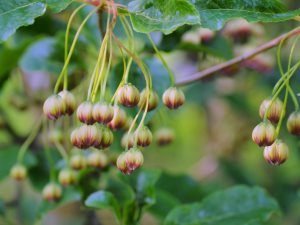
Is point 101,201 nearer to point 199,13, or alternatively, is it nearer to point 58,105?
point 58,105

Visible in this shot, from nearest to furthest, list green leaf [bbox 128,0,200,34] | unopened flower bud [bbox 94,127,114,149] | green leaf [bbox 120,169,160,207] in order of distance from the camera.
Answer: green leaf [bbox 128,0,200,34], unopened flower bud [bbox 94,127,114,149], green leaf [bbox 120,169,160,207]

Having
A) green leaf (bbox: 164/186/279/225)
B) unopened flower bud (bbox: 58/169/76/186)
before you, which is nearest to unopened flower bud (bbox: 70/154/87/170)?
unopened flower bud (bbox: 58/169/76/186)

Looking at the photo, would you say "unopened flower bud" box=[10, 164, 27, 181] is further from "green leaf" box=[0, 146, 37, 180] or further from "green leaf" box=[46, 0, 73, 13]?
"green leaf" box=[46, 0, 73, 13]

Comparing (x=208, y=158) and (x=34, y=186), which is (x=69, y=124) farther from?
(x=208, y=158)

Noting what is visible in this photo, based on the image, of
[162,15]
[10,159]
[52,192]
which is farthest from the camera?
[10,159]

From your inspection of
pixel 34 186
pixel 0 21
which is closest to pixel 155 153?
pixel 34 186

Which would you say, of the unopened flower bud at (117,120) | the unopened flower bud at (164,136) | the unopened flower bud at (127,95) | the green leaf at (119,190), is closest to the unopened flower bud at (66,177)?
the green leaf at (119,190)

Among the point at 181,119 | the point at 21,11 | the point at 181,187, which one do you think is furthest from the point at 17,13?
the point at 181,119

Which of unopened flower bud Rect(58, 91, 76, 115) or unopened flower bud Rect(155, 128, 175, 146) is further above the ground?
unopened flower bud Rect(58, 91, 76, 115)
